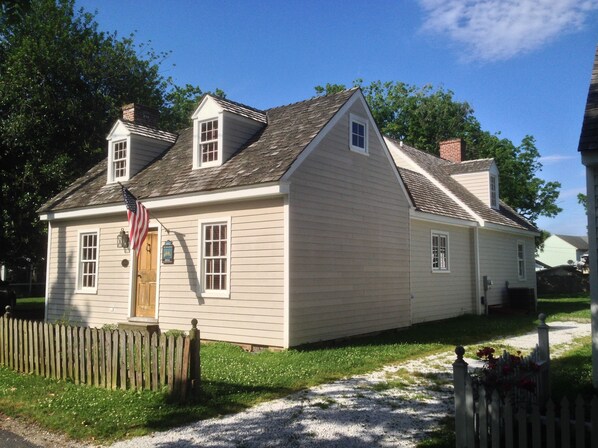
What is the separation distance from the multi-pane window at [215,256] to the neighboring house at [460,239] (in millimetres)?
6445

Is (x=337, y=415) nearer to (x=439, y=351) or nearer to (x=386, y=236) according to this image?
(x=439, y=351)

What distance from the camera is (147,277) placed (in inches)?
547

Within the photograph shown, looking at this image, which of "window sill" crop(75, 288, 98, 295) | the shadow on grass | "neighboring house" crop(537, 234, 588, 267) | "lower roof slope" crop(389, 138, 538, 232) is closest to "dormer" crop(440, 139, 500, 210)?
"lower roof slope" crop(389, 138, 538, 232)

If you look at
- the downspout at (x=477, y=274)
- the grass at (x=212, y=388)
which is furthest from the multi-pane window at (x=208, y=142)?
the downspout at (x=477, y=274)

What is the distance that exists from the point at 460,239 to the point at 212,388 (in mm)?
13743

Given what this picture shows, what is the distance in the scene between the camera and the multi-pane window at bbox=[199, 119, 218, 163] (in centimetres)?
1352

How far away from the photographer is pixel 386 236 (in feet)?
48.1

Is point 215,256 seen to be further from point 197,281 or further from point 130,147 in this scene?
point 130,147

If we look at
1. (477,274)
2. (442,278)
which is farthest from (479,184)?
(442,278)

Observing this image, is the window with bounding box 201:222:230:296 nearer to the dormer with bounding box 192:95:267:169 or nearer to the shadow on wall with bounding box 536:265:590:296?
the dormer with bounding box 192:95:267:169

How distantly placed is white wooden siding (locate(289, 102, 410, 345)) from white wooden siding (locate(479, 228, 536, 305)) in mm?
6446

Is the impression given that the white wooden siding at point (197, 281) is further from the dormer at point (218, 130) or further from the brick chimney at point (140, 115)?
the brick chimney at point (140, 115)

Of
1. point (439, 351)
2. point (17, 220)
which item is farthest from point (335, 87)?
point (439, 351)

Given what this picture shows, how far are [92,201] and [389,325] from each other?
924cm
